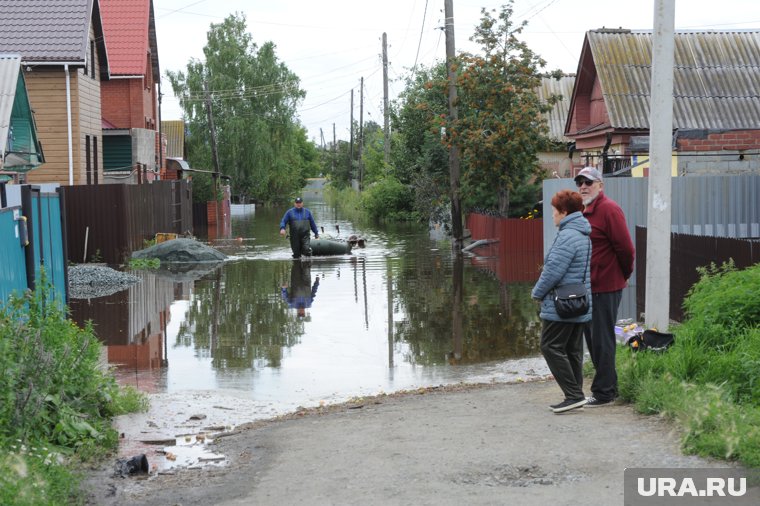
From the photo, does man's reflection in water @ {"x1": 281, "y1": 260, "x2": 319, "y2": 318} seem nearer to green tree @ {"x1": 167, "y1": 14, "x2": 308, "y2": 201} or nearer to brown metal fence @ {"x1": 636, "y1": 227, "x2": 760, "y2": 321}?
brown metal fence @ {"x1": 636, "y1": 227, "x2": 760, "y2": 321}

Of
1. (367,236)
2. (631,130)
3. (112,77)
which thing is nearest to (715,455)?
(631,130)

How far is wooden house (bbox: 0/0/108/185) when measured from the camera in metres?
27.2

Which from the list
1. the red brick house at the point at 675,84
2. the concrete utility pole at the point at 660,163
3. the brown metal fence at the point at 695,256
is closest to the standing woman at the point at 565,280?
the concrete utility pole at the point at 660,163

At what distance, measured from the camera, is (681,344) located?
8125 mm

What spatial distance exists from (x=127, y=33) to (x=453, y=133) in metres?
16.9

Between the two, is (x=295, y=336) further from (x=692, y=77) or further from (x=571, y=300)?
(x=692, y=77)

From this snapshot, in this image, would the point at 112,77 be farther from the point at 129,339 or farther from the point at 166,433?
the point at 166,433

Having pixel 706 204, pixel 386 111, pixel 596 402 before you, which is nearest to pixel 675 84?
pixel 706 204

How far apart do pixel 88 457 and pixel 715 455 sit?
13.4 ft

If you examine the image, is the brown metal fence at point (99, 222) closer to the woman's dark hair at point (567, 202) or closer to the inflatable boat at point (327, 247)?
the inflatable boat at point (327, 247)

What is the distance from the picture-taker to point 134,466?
663cm

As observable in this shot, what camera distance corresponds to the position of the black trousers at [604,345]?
25.5 feet

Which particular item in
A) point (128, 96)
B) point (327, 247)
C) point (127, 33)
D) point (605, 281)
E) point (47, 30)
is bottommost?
point (327, 247)

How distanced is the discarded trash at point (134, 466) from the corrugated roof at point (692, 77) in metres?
19.8
